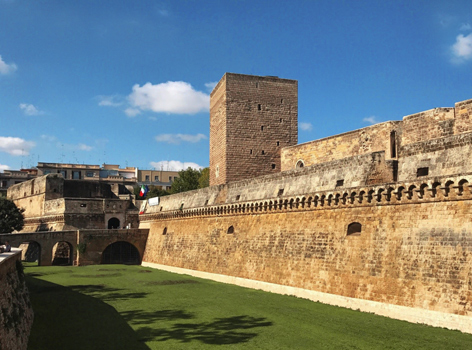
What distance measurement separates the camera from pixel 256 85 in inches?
1228

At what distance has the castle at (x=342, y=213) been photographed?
45.4 ft

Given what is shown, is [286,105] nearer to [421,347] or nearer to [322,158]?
[322,158]

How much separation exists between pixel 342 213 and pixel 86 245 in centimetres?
2255

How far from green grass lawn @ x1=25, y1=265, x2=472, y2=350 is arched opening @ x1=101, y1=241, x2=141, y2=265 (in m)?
14.4

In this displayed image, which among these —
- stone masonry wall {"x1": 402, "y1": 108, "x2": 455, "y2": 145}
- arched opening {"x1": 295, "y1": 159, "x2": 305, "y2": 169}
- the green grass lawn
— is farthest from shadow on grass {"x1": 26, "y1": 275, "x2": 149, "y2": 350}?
arched opening {"x1": 295, "y1": 159, "x2": 305, "y2": 169}

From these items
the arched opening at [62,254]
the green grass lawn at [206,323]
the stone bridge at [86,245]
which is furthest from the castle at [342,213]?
the arched opening at [62,254]

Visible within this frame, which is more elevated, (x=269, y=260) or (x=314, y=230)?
(x=314, y=230)

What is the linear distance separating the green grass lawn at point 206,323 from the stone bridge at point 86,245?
12.6 m

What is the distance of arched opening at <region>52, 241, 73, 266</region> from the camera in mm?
36875

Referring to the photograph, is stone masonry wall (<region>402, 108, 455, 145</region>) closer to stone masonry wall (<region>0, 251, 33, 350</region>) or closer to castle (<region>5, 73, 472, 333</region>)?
castle (<region>5, 73, 472, 333</region>)

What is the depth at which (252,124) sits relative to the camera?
30906 mm

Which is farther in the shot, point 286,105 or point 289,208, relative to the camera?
point 286,105

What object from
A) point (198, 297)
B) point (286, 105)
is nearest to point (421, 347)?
point (198, 297)

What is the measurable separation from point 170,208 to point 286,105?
10773mm
